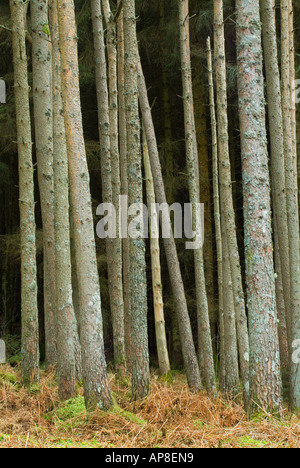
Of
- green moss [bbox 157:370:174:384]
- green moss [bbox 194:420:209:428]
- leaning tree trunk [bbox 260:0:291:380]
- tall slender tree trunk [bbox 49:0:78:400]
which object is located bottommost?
green moss [bbox 157:370:174:384]

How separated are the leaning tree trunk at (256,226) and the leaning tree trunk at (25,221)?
140 inches

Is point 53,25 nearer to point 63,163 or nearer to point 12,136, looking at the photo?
point 63,163

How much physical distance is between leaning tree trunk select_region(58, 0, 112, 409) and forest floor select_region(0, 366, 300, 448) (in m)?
0.33

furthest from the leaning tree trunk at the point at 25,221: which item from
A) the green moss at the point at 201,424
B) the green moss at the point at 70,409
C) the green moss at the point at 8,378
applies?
the green moss at the point at 201,424

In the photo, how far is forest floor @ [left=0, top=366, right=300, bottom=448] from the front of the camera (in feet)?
15.0

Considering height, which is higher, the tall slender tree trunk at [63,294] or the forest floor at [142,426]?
the tall slender tree trunk at [63,294]

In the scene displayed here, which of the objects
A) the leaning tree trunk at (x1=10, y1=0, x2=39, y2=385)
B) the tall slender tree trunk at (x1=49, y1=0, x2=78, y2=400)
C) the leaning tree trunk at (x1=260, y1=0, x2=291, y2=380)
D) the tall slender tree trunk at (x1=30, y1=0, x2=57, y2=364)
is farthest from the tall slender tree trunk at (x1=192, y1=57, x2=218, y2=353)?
the tall slender tree trunk at (x1=49, y1=0, x2=78, y2=400)

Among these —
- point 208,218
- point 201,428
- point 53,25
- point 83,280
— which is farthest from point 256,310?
point 208,218

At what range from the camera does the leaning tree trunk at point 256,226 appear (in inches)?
196

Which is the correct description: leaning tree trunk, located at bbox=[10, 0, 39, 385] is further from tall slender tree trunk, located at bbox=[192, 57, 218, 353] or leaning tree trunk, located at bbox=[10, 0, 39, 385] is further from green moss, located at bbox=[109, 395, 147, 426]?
tall slender tree trunk, located at bbox=[192, 57, 218, 353]

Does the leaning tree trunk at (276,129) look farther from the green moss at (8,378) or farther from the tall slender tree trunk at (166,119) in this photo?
the tall slender tree trunk at (166,119)

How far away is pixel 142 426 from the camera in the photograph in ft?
16.6

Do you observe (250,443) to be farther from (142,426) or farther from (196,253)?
(196,253)

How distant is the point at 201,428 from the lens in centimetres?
511
